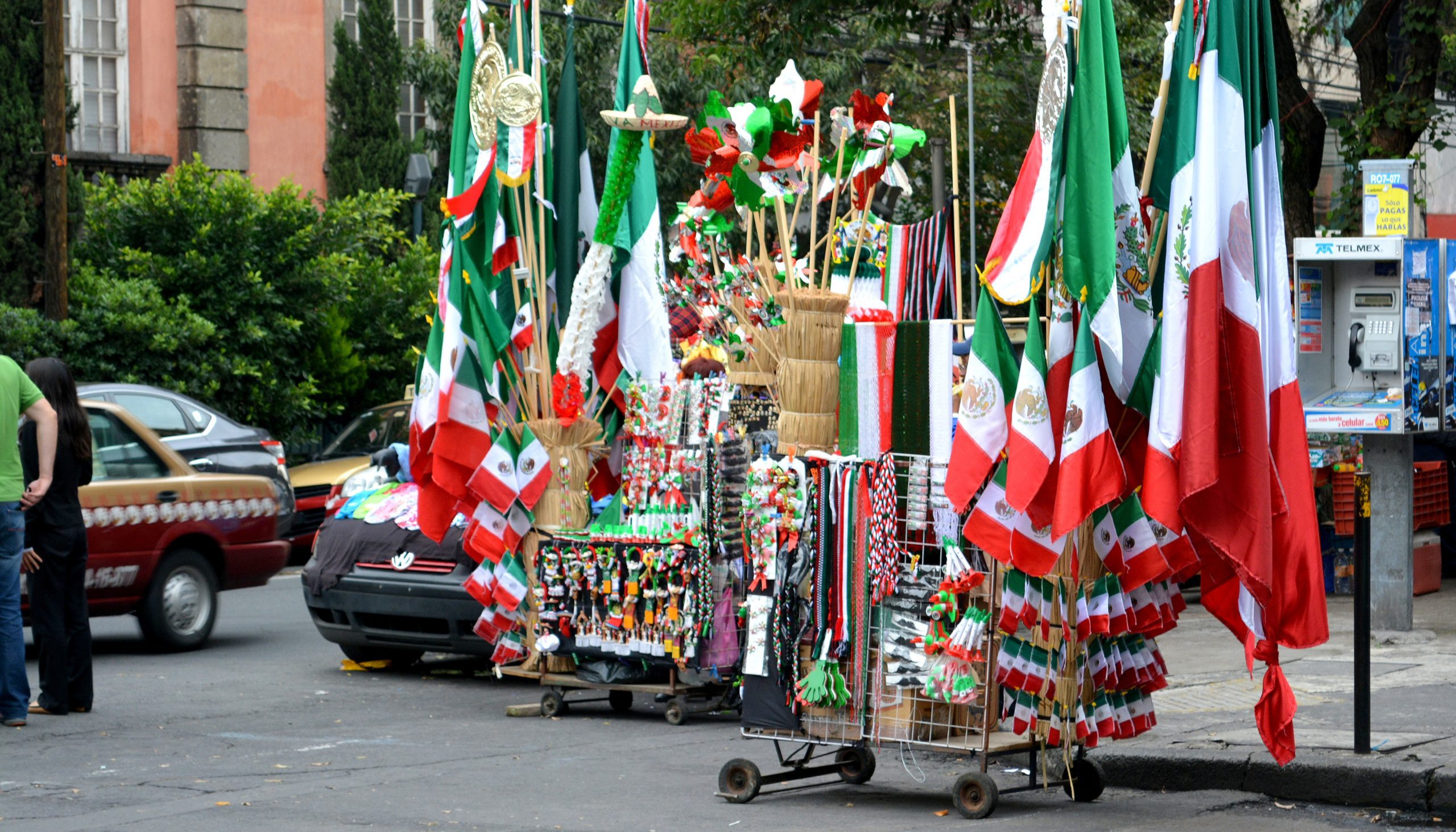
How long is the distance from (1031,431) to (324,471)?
12758 mm

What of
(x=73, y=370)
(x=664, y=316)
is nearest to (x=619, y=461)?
(x=664, y=316)

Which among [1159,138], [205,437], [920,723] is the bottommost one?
[920,723]

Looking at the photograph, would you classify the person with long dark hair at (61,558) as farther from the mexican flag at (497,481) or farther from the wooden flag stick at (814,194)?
the wooden flag stick at (814,194)

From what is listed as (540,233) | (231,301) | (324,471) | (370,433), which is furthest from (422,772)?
(231,301)

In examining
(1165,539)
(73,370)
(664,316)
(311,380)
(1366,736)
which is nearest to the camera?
(1165,539)

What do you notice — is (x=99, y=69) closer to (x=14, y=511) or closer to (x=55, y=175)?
(x=55, y=175)

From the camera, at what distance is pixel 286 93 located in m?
25.7

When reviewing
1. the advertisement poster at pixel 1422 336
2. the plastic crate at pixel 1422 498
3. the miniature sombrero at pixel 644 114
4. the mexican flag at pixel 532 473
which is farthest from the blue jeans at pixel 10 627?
the plastic crate at pixel 1422 498

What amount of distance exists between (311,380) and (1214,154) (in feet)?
53.3

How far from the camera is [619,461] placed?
34.5 feet

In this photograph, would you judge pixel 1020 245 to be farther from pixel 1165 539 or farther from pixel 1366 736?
pixel 1366 736

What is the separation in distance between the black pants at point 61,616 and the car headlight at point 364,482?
2.30m

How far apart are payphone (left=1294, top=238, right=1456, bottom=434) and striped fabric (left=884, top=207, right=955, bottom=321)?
110 inches

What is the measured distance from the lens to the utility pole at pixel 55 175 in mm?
18328
